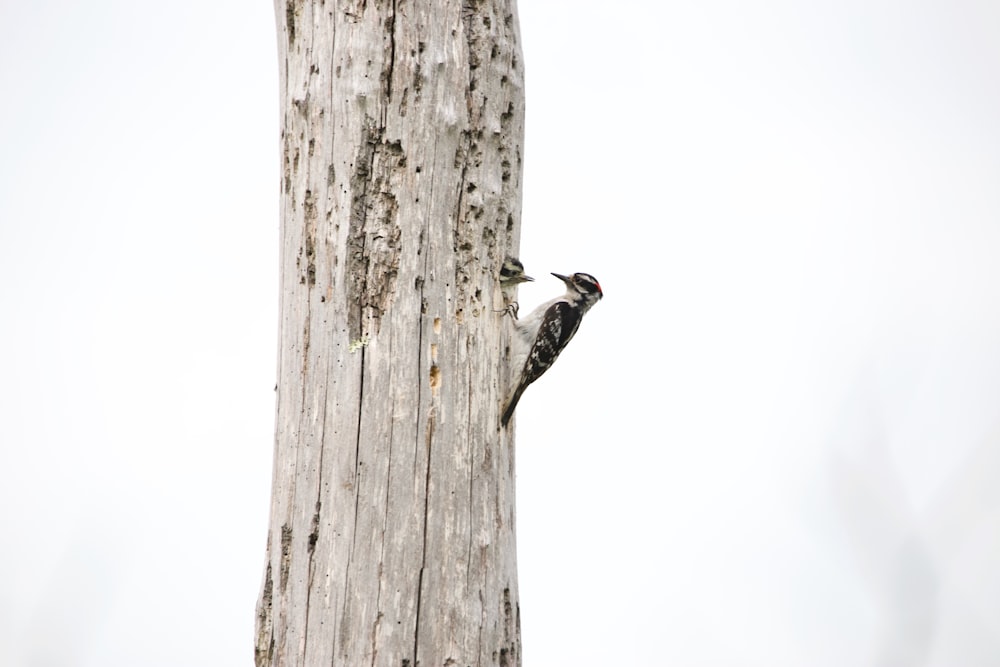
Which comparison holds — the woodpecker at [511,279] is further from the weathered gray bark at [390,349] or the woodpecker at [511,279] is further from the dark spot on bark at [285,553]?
the dark spot on bark at [285,553]

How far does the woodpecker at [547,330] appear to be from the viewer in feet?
11.5

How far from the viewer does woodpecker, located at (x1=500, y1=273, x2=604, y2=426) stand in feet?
11.5

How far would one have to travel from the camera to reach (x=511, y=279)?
134 inches

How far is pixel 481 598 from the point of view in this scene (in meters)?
3.09

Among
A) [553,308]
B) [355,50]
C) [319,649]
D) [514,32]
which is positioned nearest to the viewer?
[319,649]

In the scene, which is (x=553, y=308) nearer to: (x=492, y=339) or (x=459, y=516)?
(x=492, y=339)

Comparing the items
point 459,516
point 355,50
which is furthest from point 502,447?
point 355,50

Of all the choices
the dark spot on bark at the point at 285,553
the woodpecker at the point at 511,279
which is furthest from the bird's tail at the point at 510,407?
the dark spot on bark at the point at 285,553

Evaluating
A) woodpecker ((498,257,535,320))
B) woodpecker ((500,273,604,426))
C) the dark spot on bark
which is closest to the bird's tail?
woodpecker ((500,273,604,426))

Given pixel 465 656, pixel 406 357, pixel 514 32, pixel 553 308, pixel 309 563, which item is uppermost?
pixel 514 32

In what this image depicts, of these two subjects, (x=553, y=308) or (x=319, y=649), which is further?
(x=553, y=308)

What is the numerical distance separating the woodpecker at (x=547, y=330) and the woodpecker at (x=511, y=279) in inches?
7.4

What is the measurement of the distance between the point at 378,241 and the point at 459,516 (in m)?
0.87

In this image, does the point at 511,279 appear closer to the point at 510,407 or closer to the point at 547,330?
the point at 510,407
